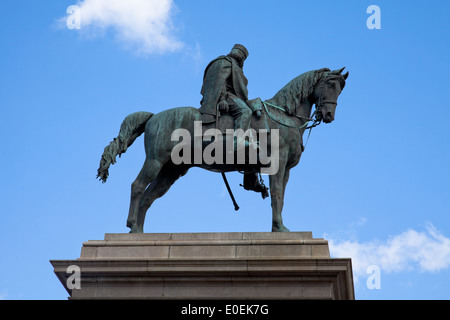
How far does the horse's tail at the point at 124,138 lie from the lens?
18734mm

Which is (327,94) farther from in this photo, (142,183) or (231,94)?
(142,183)

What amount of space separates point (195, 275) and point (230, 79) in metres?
5.52

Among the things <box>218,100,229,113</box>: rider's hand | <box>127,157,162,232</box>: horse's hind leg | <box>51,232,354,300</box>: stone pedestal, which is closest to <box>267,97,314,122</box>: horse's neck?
<box>218,100,229,113</box>: rider's hand

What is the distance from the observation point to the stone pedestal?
635 inches

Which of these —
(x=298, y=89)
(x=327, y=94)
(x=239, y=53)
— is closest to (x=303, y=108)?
(x=298, y=89)

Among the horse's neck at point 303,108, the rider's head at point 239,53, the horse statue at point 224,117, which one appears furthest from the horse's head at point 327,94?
the rider's head at point 239,53

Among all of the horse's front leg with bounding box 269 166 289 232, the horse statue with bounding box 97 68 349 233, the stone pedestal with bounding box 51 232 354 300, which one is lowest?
the stone pedestal with bounding box 51 232 354 300

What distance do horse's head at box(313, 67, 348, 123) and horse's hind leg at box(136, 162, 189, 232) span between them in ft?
11.5

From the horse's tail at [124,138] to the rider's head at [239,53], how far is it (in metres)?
2.63

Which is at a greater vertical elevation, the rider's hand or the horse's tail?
the rider's hand

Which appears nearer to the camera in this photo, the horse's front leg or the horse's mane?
the horse's front leg

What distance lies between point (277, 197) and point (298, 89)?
299 centimetres

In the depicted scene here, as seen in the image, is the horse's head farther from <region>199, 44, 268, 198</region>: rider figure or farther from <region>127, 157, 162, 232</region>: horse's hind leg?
<region>127, 157, 162, 232</region>: horse's hind leg

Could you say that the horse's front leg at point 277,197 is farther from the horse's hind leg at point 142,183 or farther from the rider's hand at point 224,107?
the horse's hind leg at point 142,183
